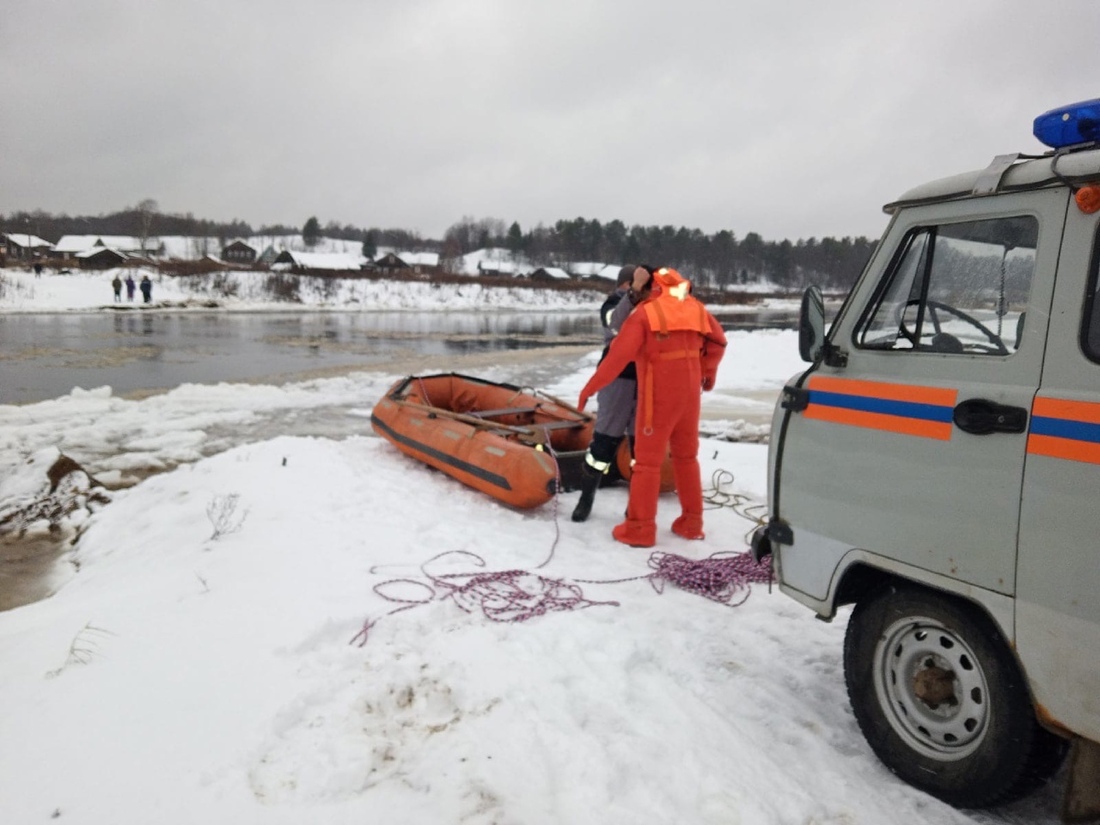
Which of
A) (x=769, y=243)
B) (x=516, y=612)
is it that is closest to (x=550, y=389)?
(x=516, y=612)

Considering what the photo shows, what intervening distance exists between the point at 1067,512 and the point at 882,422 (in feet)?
2.10

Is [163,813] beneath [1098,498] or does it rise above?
beneath

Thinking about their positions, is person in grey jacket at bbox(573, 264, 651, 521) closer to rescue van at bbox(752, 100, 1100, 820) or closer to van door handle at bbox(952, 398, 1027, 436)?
rescue van at bbox(752, 100, 1100, 820)

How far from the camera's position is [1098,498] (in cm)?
184

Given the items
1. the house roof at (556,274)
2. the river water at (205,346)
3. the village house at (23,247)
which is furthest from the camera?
the house roof at (556,274)

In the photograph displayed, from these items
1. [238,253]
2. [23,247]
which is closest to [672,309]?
[238,253]

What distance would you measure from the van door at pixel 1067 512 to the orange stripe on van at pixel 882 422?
0.92 ft

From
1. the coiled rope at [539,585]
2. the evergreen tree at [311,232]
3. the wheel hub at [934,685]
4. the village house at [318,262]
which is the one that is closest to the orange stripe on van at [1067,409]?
the wheel hub at [934,685]

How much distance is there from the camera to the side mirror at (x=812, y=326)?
2.68 meters

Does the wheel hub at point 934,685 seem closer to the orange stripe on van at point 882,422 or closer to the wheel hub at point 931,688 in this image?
the wheel hub at point 931,688

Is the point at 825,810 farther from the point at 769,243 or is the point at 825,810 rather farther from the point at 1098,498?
the point at 769,243

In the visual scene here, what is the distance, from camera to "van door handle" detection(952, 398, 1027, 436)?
2064 mm

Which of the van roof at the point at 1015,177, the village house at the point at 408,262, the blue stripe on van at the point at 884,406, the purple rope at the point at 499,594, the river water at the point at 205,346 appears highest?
the village house at the point at 408,262

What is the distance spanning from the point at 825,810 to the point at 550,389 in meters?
11.1
